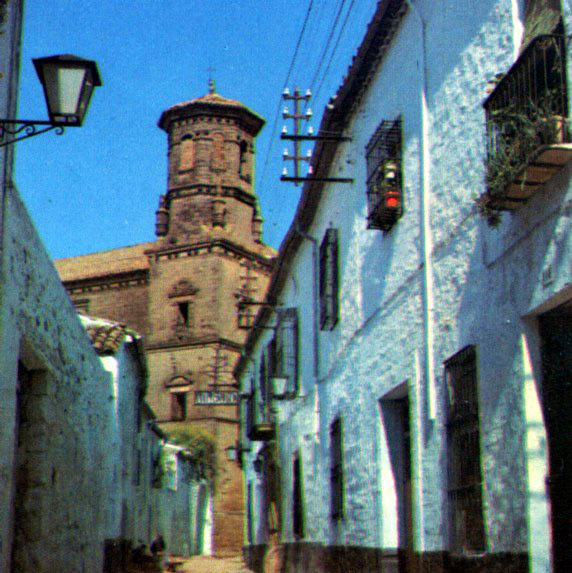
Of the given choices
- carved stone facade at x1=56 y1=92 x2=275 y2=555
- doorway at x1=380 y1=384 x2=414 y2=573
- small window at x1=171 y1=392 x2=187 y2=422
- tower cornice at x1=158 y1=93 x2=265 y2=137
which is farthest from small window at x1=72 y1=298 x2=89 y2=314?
doorway at x1=380 y1=384 x2=414 y2=573

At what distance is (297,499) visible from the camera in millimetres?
16672

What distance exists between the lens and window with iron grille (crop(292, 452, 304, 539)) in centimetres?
1622

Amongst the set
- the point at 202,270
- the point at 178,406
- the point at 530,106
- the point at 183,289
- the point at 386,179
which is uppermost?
the point at 202,270

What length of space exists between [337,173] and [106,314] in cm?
3416

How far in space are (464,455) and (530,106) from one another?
114 inches

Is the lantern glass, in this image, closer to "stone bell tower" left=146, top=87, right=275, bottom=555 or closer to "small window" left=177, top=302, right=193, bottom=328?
"stone bell tower" left=146, top=87, right=275, bottom=555

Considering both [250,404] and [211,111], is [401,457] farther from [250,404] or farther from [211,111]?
[211,111]

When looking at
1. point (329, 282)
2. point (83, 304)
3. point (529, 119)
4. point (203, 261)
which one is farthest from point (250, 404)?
point (83, 304)

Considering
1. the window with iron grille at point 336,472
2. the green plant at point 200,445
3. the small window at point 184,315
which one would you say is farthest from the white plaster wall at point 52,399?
the small window at point 184,315

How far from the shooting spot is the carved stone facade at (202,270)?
137ft

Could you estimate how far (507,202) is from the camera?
6.59 metres

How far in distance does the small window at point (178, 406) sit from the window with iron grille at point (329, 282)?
28.5m

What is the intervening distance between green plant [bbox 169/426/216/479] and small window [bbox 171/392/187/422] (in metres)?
1.53

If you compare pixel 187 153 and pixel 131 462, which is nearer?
pixel 131 462
